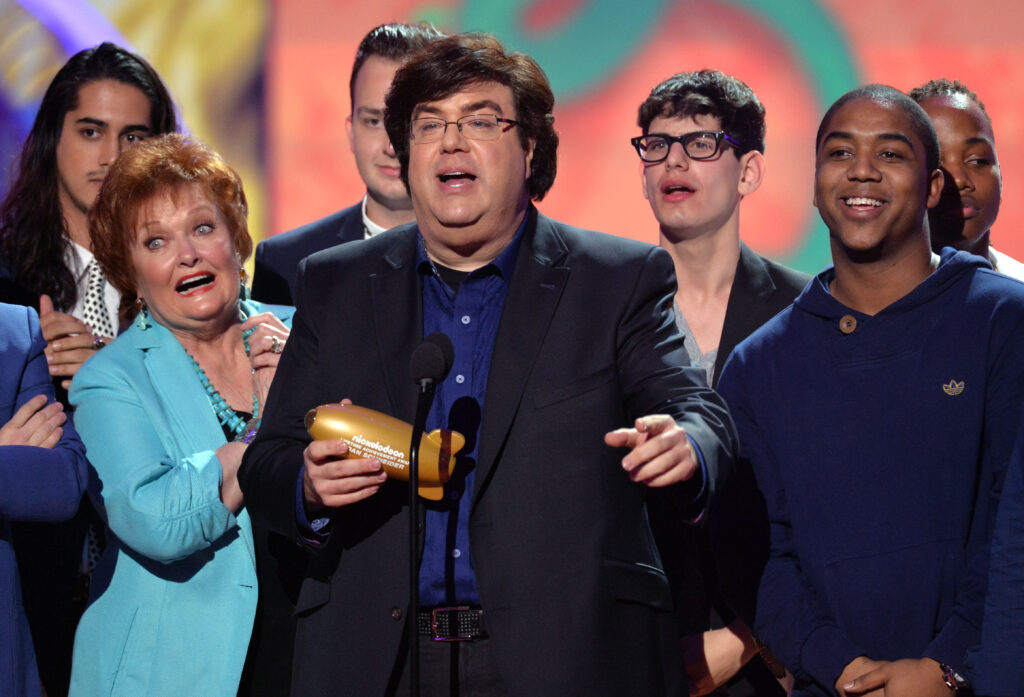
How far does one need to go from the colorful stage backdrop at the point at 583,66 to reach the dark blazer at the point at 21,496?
2.08 metres

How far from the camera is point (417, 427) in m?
2.09

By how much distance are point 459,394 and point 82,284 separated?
1.82 m

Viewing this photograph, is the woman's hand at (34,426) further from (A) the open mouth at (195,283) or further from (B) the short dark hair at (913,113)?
(B) the short dark hair at (913,113)

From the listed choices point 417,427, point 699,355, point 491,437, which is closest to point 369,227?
point 699,355

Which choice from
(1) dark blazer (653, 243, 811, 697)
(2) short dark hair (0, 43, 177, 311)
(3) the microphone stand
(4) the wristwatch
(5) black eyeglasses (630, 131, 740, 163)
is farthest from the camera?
(5) black eyeglasses (630, 131, 740, 163)

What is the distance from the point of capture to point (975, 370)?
2713 millimetres

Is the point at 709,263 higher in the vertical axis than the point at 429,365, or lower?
higher

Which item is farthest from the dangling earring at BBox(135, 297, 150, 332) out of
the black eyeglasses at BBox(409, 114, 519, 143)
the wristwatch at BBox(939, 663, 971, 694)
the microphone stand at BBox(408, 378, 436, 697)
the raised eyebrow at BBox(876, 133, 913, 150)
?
the wristwatch at BBox(939, 663, 971, 694)

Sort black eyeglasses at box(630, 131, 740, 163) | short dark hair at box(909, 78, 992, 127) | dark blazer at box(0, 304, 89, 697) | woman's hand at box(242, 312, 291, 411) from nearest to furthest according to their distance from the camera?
dark blazer at box(0, 304, 89, 697) → woman's hand at box(242, 312, 291, 411) → short dark hair at box(909, 78, 992, 127) → black eyeglasses at box(630, 131, 740, 163)

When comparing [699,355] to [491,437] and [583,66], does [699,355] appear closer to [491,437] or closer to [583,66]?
[491,437]

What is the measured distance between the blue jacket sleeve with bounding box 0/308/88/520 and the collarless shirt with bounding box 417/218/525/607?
0.98 m

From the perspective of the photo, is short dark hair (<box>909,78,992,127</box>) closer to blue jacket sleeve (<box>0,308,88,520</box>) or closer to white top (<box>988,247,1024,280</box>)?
white top (<box>988,247,1024,280</box>)

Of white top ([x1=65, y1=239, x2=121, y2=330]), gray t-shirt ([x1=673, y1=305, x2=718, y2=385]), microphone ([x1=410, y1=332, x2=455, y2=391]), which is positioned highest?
white top ([x1=65, y1=239, x2=121, y2=330])

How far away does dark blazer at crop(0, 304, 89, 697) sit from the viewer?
2785 millimetres
